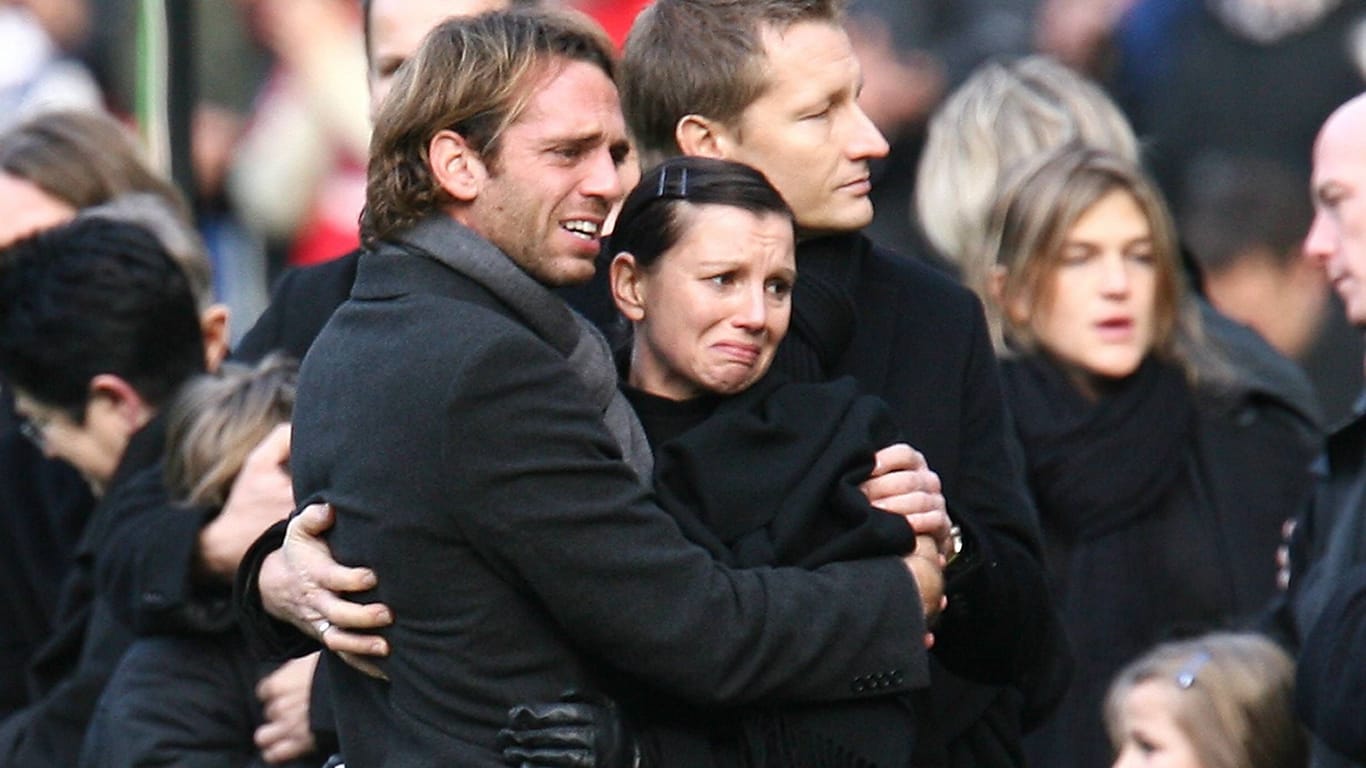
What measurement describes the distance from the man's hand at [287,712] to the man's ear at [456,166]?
1.10 meters

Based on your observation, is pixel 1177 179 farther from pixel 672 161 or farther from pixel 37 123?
pixel 672 161

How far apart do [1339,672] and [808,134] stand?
116 cm

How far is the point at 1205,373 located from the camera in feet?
17.5

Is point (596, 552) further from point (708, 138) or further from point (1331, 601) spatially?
point (1331, 601)

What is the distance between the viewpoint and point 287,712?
4164 millimetres

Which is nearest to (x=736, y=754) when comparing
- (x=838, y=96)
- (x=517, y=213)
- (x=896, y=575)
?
(x=896, y=575)

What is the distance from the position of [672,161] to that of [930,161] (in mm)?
2382

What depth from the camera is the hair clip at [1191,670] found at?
441cm

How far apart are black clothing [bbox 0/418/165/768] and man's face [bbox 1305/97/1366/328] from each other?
2.12 metres

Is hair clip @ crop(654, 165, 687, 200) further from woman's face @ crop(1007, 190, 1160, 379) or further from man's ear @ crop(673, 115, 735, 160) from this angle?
woman's face @ crop(1007, 190, 1160, 379)

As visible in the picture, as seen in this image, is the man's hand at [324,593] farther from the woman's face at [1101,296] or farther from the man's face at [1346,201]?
the woman's face at [1101,296]

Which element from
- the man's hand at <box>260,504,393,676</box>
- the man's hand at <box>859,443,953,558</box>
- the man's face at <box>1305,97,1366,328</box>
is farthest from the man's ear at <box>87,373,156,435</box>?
the man's face at <box>1305,97,1366,328</box>

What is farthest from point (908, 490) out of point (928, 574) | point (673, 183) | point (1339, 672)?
point (1339, 672)

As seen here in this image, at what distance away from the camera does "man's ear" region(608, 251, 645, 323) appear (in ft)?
11.3
